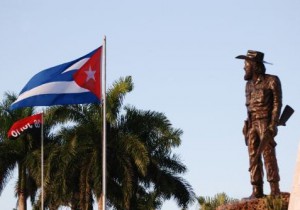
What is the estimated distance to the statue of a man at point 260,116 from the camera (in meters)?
17.9

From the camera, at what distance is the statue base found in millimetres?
16781

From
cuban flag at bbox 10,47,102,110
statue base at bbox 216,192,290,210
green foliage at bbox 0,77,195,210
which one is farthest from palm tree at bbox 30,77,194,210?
statue base at bbox 216,192,290,210

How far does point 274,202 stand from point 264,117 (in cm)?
195

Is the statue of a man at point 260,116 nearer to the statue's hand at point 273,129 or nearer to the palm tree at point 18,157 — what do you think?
the statue's hand at point 273,129

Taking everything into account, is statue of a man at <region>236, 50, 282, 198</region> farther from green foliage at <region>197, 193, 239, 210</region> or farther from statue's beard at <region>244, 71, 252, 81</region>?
green foliage at <region>197, 193, 239, 210</region>

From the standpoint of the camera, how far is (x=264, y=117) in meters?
18.0

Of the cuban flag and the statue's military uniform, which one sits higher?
the cuban flag

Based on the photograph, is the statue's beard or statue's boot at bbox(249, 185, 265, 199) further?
the statue's beard

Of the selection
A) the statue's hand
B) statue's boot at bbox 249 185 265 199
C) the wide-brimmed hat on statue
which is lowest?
statue's boot at bbox 249 185 265 199

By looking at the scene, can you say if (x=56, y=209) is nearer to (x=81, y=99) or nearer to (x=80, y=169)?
(x=80, y=169)

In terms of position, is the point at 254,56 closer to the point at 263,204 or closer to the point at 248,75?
the point at 248,75

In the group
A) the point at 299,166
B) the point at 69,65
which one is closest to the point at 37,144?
the point at 69,65

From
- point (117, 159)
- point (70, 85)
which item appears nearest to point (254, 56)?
point (70, 85)

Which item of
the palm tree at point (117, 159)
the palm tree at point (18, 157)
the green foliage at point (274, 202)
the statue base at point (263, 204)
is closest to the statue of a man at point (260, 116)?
the statue base at point (263, 204)
